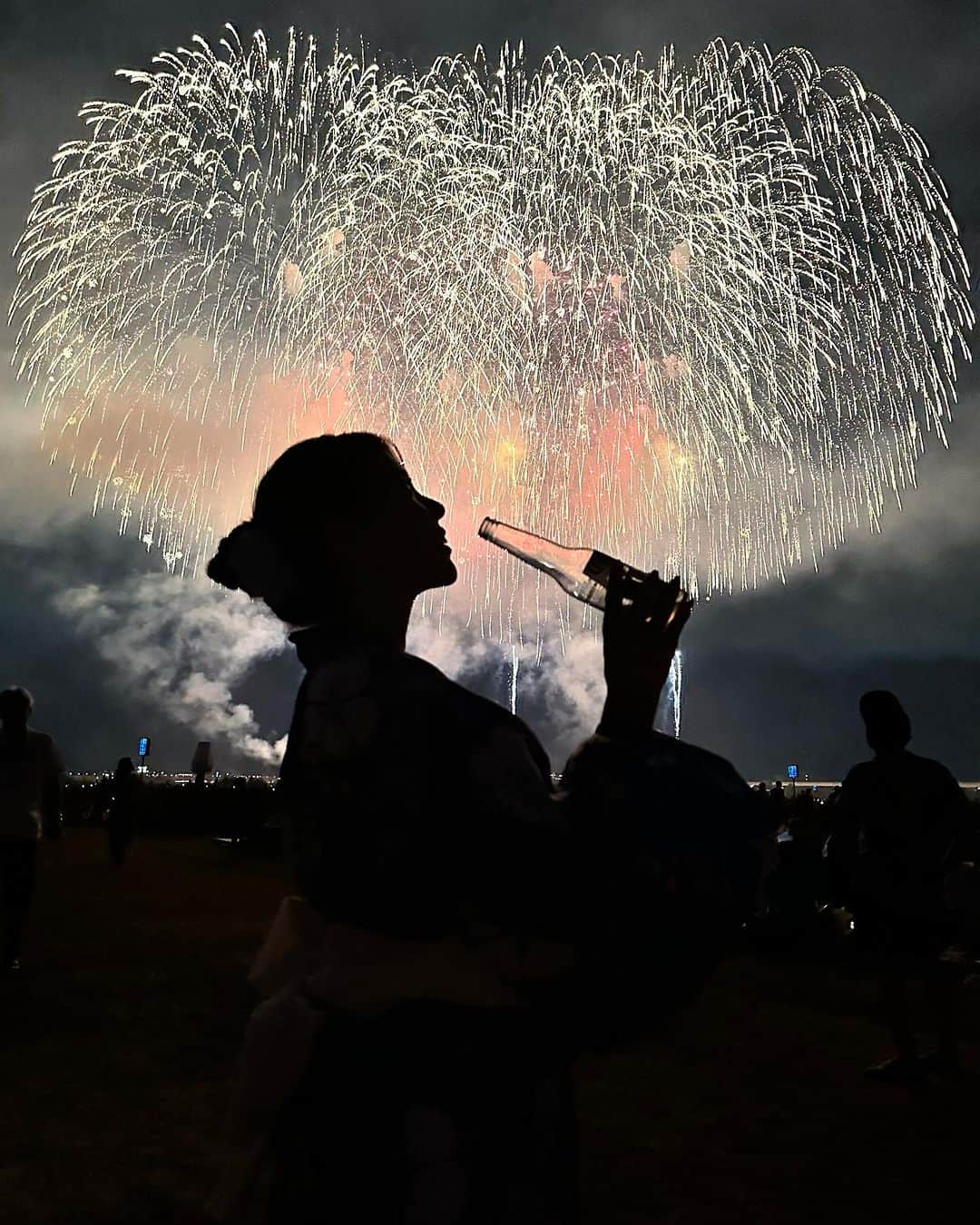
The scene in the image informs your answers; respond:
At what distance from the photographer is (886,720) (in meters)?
6.29

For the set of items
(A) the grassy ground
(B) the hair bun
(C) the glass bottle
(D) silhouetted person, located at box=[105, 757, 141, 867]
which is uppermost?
(C) the glass bottle

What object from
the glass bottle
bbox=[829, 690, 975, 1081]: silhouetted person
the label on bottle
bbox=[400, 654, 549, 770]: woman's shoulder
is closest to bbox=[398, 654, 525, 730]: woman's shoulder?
bbox=[400, 654, 549, 770]: woman's shoulder

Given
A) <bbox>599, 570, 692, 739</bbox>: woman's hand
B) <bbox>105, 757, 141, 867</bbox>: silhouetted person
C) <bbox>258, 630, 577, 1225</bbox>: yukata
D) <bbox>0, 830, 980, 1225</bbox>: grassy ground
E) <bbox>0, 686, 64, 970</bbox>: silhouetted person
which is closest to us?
<bbox>258, 630, 577, 1225</bbox>: yukata

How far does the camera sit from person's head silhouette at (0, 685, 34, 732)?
7789 millimetres

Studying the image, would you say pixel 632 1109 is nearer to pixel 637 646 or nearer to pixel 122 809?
pixel 637 646

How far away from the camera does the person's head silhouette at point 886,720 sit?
6.29 metres

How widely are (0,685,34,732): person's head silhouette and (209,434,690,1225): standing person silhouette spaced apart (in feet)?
23.5

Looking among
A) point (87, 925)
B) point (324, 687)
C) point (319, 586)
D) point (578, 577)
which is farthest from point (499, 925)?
point (87, 925)

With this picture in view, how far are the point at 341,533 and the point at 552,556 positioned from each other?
107 cm

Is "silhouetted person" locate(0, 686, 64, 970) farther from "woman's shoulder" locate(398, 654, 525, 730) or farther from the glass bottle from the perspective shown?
"woman's shoulder" locate(398, 654, 525, 730)

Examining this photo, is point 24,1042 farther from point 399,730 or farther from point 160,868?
point 160,868

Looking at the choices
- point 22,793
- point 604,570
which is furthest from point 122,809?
point 604,570

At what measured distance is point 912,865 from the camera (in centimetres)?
618

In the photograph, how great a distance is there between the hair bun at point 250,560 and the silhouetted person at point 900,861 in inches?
208
